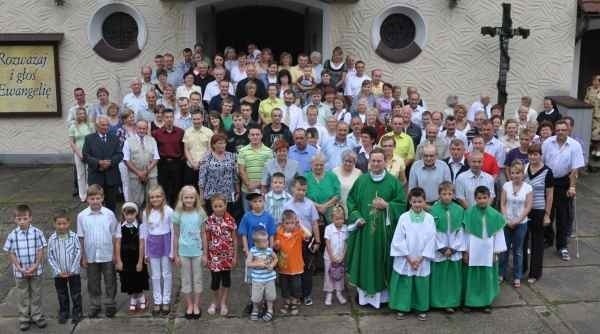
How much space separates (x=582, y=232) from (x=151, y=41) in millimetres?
7566

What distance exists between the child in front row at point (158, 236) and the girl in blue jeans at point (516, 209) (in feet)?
11.4

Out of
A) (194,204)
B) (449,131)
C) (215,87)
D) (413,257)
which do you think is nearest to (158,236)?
(194,204)

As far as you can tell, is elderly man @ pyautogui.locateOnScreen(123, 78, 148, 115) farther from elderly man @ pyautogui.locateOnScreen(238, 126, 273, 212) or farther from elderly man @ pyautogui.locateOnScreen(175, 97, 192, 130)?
elderly man @ pyautogui.locateOnScreen(238, 126, 273, 212)

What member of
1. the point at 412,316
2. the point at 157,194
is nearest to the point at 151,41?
the point at 157,194

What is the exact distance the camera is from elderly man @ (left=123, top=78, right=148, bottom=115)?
9.46 meters

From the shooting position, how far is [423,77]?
40.7ft

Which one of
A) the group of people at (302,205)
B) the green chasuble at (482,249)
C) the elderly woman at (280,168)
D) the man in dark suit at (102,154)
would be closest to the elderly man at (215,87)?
the group of people at (302,205)

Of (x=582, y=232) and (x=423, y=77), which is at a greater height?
(x=423, y=77)

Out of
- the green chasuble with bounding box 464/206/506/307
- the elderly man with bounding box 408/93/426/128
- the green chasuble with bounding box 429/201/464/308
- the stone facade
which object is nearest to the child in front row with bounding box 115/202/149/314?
the green chasuble with bounding box 429/201/464/308

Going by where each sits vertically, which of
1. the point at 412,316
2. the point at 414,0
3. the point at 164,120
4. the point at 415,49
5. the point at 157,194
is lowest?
the point at 412,316

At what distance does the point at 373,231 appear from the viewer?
689 centimetres

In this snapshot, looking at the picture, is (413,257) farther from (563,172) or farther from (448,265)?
(563,172)

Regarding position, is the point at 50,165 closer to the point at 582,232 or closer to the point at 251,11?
the point at 251,11

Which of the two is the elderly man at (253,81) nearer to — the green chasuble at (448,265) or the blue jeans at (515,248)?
the green chasuble at (448,265)
